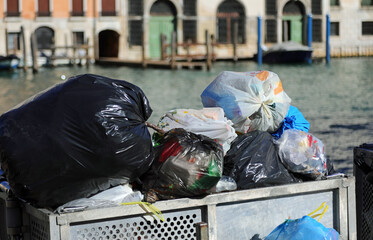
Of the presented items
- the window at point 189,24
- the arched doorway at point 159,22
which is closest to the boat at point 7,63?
the arched doorway at point 159,22

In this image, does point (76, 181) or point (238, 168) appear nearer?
point (76, 181)

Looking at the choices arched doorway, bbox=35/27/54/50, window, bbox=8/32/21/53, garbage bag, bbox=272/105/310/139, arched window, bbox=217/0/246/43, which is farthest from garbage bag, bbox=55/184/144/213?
arched window, bbox=217/0/246/43

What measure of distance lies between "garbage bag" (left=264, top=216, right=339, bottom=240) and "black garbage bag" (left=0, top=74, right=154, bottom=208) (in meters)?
0.70

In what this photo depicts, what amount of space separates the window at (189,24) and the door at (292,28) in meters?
5.91

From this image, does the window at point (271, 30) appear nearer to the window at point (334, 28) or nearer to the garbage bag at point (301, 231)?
the window at point (334, 28)

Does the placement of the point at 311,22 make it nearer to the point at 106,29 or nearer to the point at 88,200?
the point at 106,29

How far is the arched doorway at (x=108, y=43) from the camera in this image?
134 ft

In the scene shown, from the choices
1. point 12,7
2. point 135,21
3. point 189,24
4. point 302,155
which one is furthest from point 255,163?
point 189,24

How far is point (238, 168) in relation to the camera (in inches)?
138

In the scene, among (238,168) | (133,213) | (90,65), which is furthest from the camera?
(90,65)

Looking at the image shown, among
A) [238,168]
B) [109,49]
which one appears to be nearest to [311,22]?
[109,49]

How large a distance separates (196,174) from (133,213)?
35 cm

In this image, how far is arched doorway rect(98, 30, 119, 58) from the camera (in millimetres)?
40969

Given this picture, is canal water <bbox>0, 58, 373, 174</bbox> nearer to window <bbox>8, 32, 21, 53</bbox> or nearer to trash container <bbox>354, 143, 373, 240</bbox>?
trash container <bbox>354, 143, 373, 240</bbox>
